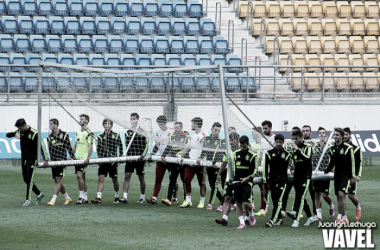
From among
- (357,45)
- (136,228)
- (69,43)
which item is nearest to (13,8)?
(69,43)

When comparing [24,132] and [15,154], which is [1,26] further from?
[24,132]

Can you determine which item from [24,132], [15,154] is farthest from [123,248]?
[15,154]

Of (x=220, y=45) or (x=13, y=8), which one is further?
(x=220, y=45)

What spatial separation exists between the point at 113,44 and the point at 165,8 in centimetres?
313

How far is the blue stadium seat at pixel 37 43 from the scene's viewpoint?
1142 inches

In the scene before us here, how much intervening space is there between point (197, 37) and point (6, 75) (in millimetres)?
7839

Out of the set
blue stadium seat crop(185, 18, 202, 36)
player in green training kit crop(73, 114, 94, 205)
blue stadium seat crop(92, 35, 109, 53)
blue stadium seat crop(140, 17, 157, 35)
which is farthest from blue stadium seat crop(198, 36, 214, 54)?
player in green training kit crop(73, 114, 94, 205)

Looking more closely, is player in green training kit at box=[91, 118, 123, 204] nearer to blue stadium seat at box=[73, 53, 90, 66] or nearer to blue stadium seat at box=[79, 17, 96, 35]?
blue stadium seat at box=[73, 53, 90, 66]

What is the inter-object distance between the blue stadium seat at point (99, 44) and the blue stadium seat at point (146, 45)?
4.02 feet

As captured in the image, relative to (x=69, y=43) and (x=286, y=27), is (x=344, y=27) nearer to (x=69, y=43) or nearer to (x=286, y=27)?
(x=286, y=27)

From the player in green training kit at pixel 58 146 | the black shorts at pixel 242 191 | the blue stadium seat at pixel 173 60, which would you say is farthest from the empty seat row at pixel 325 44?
the black shorts at pixel 242 191

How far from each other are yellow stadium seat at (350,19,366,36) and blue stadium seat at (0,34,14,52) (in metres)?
13.4

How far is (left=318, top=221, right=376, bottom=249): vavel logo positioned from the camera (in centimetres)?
1219

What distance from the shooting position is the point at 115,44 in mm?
29781
